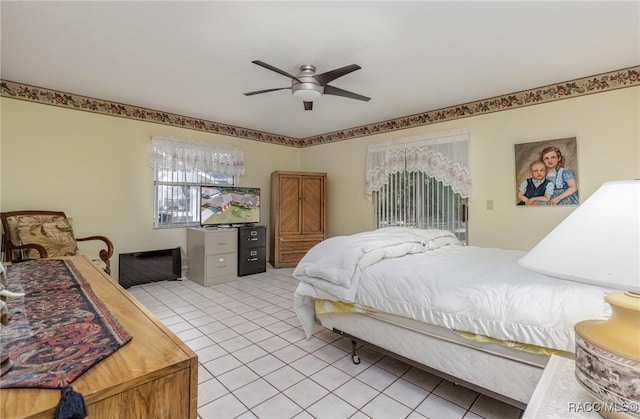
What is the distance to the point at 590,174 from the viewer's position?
9.99 ft

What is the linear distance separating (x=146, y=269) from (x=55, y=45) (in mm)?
2810

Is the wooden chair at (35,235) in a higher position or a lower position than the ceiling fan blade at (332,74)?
lower

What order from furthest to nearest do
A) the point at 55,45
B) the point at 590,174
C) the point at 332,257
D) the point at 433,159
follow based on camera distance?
the point at 433,159
the point at 590,174
the point at 55,45
the point at 332,257

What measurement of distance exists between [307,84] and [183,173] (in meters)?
2.80

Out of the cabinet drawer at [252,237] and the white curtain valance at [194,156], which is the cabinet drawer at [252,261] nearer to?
the cabinet drawer at [252,237]

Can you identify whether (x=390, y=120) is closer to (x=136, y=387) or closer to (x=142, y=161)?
(x=142, y=161)

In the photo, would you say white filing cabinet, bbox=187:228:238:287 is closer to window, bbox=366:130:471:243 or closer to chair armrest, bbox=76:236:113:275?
chair armrest, bbox=76:236:113:275

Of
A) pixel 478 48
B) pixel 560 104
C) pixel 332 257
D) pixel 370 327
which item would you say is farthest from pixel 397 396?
pixel 560 104

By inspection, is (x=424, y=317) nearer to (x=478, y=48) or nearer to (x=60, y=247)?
(x=478, y=48)

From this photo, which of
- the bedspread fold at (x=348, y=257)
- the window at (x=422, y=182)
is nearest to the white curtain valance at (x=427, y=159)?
the window at (x=422, y=182)

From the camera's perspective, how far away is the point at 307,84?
8.64ft

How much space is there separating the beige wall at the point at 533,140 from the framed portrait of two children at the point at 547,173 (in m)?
0.06

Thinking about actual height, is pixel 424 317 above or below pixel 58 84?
below

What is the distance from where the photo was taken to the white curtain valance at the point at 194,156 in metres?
4.24
